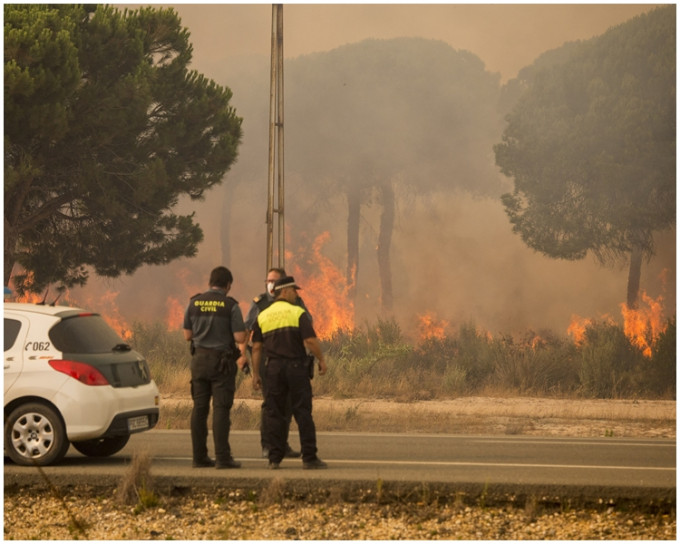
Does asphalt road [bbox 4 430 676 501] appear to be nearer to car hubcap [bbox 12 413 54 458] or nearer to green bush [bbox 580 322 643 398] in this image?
car hubcap [bbox 12 413 54 458]

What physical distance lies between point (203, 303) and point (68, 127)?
58.2 ft

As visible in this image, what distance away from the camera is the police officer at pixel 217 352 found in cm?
1013

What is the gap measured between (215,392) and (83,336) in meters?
1.57

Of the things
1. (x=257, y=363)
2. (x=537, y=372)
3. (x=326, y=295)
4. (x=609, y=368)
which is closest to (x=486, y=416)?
(x=537, y=372)

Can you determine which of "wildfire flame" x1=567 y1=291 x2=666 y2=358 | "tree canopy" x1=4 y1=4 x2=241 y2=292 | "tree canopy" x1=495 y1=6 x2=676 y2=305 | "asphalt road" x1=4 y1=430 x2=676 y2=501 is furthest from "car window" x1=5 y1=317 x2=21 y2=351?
"tree canopy" x1=495 y1=6 x2=676 y2=305

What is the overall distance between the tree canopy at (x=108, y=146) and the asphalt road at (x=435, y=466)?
14184mm

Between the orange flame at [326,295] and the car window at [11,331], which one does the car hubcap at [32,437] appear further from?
the orange flame at [326,295]

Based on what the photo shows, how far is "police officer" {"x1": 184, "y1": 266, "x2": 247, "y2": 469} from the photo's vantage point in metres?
10.1

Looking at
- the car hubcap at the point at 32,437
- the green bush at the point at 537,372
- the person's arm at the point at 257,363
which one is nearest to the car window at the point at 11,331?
the car hubcap at the point at 32,437

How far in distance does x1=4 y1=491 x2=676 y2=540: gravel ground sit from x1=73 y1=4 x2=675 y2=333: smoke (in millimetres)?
42646

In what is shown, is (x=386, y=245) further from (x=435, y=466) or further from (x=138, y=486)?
(x=138, y=486)

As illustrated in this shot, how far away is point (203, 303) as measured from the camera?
10.2 metres

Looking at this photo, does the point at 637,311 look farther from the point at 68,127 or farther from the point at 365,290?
the point at 68,127

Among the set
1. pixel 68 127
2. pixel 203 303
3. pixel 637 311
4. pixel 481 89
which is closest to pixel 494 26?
pixel 481 89
